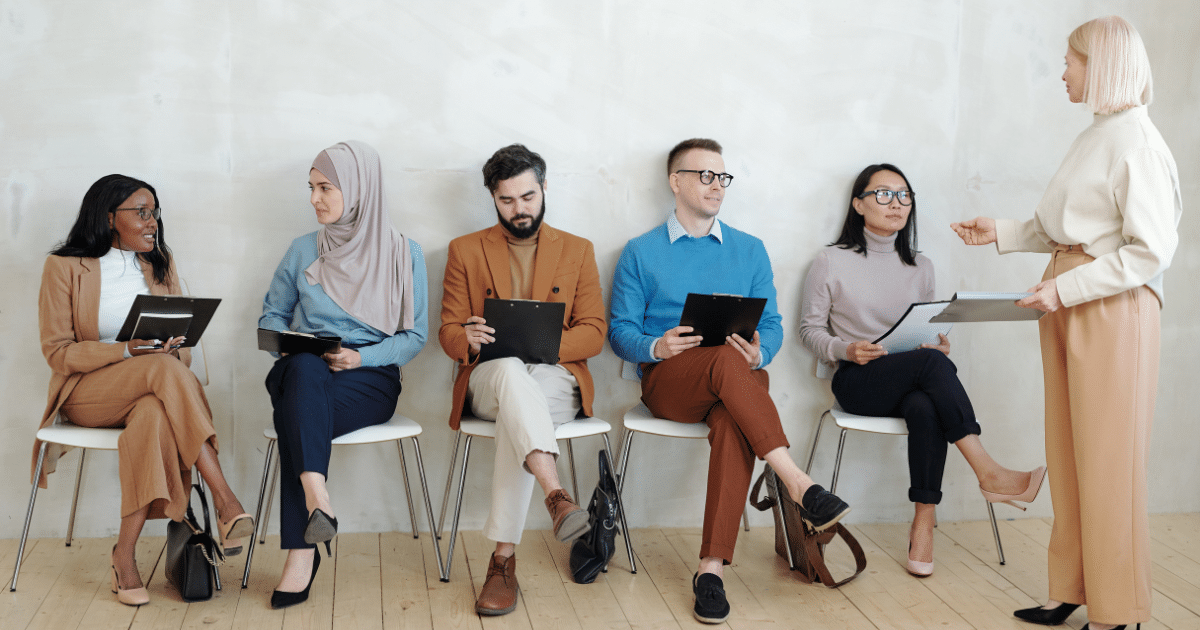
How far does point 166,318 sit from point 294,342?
346 millimetres

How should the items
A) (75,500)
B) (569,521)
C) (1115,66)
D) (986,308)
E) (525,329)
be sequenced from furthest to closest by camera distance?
(75,500) < (525,329) < (986,308) < (569,521) < (1115,66)

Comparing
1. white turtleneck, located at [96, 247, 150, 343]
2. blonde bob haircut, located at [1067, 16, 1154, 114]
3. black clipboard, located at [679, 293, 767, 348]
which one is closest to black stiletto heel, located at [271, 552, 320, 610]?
white turtleneck, located at [96, 247, 150, 343]

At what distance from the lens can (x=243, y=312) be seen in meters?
2.97

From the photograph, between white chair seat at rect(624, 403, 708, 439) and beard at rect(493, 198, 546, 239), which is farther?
beard at rect(493, 198, 546, 239)

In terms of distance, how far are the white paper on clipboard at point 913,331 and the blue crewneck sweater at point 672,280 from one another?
1.18 feet

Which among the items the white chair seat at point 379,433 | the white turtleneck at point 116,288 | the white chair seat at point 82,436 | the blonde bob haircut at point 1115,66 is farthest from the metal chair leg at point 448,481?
the blonde bob haircut at point 1115,66

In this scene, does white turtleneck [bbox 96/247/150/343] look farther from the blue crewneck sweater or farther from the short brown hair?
the short brown hair

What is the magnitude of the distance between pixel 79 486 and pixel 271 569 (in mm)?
721

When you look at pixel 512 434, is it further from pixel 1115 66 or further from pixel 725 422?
pixel 1115 66

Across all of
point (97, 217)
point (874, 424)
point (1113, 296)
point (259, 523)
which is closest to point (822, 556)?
point (874, 424)

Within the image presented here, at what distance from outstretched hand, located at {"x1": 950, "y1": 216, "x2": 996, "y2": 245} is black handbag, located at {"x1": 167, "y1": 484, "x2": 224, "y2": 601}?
2.30m

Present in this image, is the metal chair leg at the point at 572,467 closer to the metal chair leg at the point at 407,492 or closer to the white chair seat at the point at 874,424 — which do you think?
the metal chair leg at the point at 407,492

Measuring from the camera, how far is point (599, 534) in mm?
2686

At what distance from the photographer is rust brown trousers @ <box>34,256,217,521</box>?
2420 millimetres
